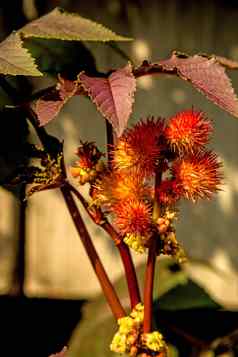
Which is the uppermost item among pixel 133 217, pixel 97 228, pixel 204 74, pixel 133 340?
pixel 204 74

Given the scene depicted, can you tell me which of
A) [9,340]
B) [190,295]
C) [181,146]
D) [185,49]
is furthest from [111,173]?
[185,49]

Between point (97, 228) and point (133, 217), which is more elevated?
point (133, 217)

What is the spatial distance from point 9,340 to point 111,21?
63 centimetres

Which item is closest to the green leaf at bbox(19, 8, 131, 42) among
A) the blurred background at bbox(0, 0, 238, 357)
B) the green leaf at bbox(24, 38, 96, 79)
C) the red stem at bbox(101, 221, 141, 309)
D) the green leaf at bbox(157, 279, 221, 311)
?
the green leaf at bbox(24, 38, 96, 79)

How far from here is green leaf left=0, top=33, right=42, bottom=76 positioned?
1.92 feet

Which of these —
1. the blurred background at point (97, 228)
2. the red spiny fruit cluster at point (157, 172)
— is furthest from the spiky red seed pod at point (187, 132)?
the blurred background at point (97, 228)

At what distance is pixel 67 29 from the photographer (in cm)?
70

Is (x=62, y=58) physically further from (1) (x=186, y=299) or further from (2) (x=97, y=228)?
(2) (x=97, y=228)

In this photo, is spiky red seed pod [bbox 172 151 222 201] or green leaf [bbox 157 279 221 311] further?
green leaf [bbox 157 279 221 311]

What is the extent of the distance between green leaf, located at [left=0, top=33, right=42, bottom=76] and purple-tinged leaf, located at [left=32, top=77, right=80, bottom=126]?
0.03 metres

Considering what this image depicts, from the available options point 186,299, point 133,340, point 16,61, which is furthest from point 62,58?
point 186,299

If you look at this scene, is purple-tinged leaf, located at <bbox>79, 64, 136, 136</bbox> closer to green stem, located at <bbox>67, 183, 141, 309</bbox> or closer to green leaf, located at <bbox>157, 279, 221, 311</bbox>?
green stem, located at <bbox>67, 183, 141, 309</bbox>

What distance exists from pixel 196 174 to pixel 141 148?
2.0 inches

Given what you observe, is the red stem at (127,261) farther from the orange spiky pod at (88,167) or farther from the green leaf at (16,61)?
the green leaf at (16,61)
